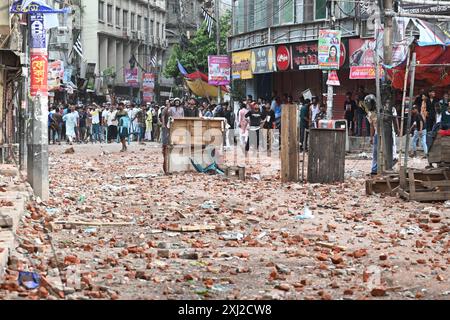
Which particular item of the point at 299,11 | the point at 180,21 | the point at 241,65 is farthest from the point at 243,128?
the point at 180,21

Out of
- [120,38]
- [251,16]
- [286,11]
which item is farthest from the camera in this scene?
[120,38]

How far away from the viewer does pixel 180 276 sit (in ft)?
25.7

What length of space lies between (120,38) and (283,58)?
3394 centimetres

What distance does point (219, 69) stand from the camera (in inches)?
1620

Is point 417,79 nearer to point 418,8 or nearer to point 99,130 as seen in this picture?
point 418,8

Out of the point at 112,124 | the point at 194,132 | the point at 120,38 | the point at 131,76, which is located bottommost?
the point at 112,124

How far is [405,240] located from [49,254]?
4.04 metres

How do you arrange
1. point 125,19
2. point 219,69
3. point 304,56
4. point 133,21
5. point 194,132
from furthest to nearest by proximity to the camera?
point 133,21
point 125,19
point 219,69
point 304,56
point 194,132

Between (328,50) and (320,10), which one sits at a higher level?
(320,10)

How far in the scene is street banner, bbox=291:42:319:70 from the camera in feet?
116

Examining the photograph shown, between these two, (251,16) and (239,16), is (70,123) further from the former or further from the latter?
(239,16)

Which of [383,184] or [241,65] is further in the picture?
[241,65]

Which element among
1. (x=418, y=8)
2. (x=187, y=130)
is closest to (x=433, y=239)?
(x=187, y=130)

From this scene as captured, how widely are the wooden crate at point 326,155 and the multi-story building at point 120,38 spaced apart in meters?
47.0
